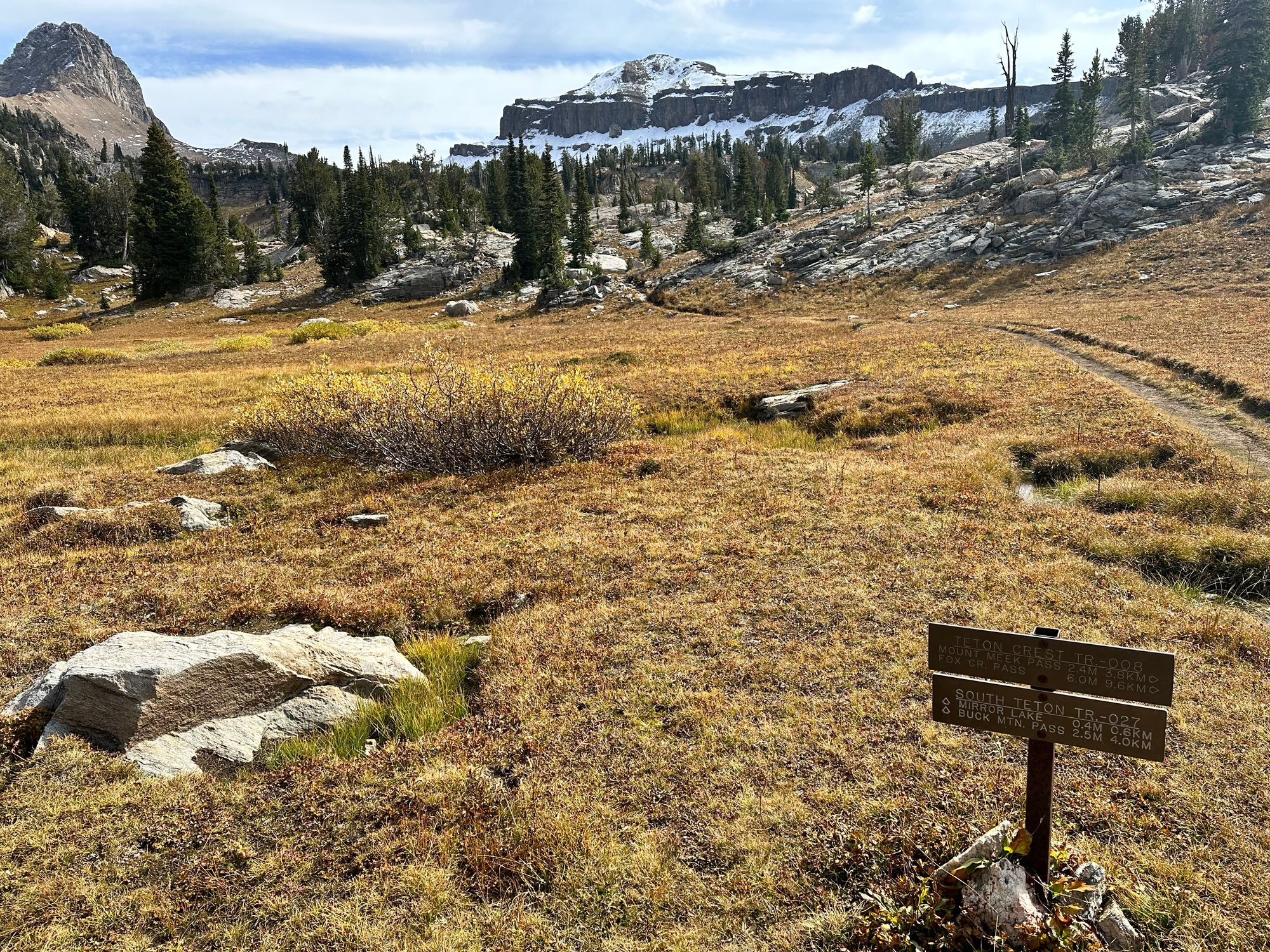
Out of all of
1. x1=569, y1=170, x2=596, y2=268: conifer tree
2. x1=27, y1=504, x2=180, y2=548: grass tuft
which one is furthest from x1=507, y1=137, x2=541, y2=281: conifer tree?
x1=27, y1=504, x2=180, y2=548: grass tuft

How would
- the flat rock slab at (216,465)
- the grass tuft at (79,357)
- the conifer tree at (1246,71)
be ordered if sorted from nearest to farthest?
the flat rock slab at (216,465), the grass tuft at (79,357), the conifer tree at (1246,71)

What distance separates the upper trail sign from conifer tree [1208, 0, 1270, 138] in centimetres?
10202

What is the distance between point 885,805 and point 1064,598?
188 inches

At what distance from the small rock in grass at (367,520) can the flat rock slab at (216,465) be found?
16.3 feet

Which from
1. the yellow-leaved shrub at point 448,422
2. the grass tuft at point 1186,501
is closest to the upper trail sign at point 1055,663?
the grass tuft at point 1186,501

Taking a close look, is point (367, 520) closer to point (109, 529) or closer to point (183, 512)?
point (183, 512)

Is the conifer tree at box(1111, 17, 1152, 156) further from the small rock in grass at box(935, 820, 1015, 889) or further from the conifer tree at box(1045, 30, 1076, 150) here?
the small rock in grass at box(935, 820, 1015, 889)

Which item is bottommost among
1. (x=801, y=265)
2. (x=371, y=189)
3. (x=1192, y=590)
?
(x=1192, y=590)

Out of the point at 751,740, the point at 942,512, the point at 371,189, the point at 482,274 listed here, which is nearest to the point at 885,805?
the point at 751,740

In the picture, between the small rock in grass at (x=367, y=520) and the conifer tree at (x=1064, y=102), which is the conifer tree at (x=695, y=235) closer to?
the conifer tree at (x=1064, y=102)

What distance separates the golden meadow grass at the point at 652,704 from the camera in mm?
4672

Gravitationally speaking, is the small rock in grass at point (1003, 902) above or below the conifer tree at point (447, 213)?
below

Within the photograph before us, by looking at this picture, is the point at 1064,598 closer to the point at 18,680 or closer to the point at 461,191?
the point at 18,680

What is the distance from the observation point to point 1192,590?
872 cm
